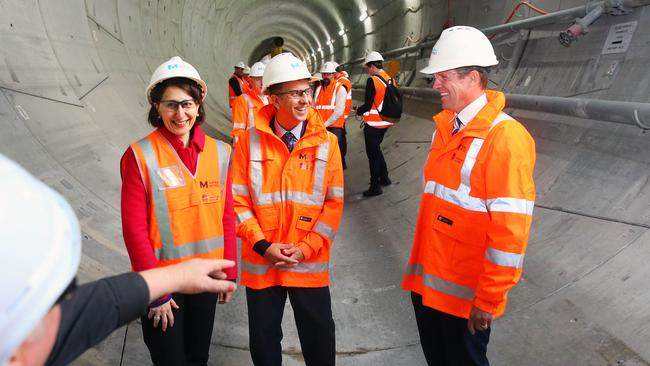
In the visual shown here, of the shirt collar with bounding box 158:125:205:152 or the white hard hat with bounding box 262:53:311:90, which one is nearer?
the shirt collar with bounding box 158:125:205:152

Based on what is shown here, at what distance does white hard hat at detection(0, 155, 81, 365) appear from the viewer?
679 mm

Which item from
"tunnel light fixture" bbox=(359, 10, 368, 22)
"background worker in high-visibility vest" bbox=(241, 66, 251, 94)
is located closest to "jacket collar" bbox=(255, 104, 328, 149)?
"background worker in high-visibility vest" bbox=(241, 66, 251, 94)

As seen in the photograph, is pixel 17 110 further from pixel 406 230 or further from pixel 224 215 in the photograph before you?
pixel 406 230

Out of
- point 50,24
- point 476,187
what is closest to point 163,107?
point 476,187

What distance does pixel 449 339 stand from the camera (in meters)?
2.09

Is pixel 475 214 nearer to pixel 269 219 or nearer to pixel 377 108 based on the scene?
pixel 269 219

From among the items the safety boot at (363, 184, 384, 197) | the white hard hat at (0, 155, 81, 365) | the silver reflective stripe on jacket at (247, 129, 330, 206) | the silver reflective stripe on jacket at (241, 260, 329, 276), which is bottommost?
the safety boot at (363, 184, 384, 197)

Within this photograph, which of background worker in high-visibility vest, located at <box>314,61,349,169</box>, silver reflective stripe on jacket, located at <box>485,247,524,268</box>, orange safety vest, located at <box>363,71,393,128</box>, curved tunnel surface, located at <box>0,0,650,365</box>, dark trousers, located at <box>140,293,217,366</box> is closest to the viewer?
silver reflective stripe on jacket, located at <box>485,247,524,268</box>

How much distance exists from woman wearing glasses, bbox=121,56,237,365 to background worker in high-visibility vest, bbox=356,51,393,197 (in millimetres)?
3974

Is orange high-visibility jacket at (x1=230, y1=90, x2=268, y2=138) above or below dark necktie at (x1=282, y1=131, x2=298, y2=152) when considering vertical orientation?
below

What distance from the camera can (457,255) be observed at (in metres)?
2.01

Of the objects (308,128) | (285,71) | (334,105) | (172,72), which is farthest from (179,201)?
(334,105)

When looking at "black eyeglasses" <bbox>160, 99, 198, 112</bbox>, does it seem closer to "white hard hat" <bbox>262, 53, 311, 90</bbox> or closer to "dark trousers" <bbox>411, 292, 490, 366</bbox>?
"white hard hat" <bbox>262, 53, 311, 90</bbox>

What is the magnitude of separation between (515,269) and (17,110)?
133 inches
